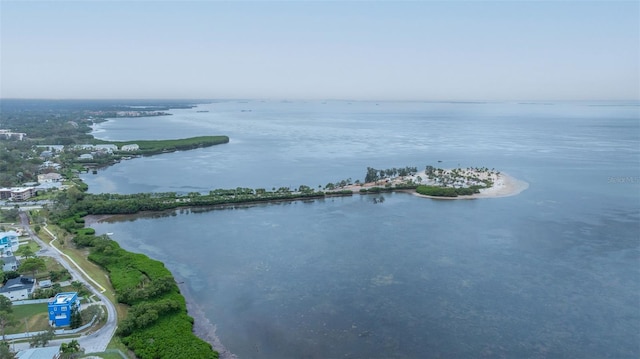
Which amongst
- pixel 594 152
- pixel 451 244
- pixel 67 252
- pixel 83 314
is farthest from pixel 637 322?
pixel 594 152

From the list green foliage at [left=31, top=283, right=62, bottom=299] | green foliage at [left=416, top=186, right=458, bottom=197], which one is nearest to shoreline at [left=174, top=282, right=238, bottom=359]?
green foliage at [left=31, top=283, right=62, bottom=299]

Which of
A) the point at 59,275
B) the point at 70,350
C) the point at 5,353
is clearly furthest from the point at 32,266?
the point at 70,350

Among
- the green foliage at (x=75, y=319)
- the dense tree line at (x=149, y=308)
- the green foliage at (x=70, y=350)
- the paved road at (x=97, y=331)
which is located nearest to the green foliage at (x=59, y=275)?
the paved road at (x=97, y=331)

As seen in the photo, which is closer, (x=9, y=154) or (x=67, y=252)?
(x=67, y=252)

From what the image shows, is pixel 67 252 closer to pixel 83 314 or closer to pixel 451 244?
pixel 83 314

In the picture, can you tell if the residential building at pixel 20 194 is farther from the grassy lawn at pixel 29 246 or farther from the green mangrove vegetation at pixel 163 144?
the green mangrove vegetation at pixel 163 144
